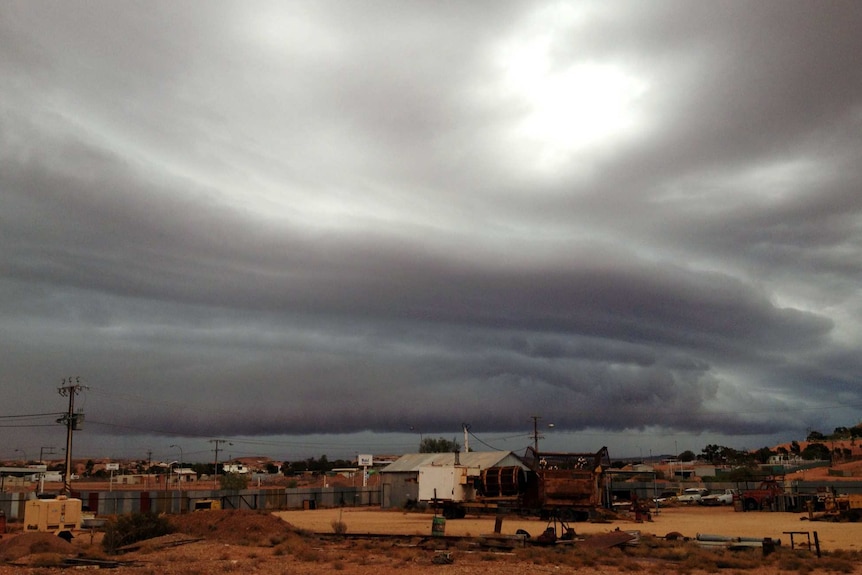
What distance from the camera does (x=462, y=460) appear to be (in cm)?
7331

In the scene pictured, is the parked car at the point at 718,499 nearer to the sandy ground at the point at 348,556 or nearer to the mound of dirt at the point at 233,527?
the sandy ground at the point at 348,556

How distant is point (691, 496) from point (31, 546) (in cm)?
6109

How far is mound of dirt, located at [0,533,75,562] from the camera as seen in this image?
29047 millimetres

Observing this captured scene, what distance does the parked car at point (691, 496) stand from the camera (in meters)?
74.2

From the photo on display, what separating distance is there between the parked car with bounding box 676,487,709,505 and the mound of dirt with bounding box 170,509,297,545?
48.5m

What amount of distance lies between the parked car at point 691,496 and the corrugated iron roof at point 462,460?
1732cm

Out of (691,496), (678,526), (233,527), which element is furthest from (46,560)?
(691,496)

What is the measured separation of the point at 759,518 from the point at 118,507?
152 ft

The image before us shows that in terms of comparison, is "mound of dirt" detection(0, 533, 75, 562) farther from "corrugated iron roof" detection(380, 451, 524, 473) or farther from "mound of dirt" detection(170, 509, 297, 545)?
"corrugated iron roof" detection(380, 451, 524, 473)

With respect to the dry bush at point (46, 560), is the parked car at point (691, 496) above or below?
below

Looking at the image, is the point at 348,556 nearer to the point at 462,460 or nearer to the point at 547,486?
the point at 547,486

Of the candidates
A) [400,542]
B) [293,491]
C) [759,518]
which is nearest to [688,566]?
[400,542]

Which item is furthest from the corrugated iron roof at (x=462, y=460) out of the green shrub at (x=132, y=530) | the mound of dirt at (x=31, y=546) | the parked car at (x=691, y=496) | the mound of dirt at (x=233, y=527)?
the mound of dirt at (x=31, y=546)

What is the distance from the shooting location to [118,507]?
193ft
